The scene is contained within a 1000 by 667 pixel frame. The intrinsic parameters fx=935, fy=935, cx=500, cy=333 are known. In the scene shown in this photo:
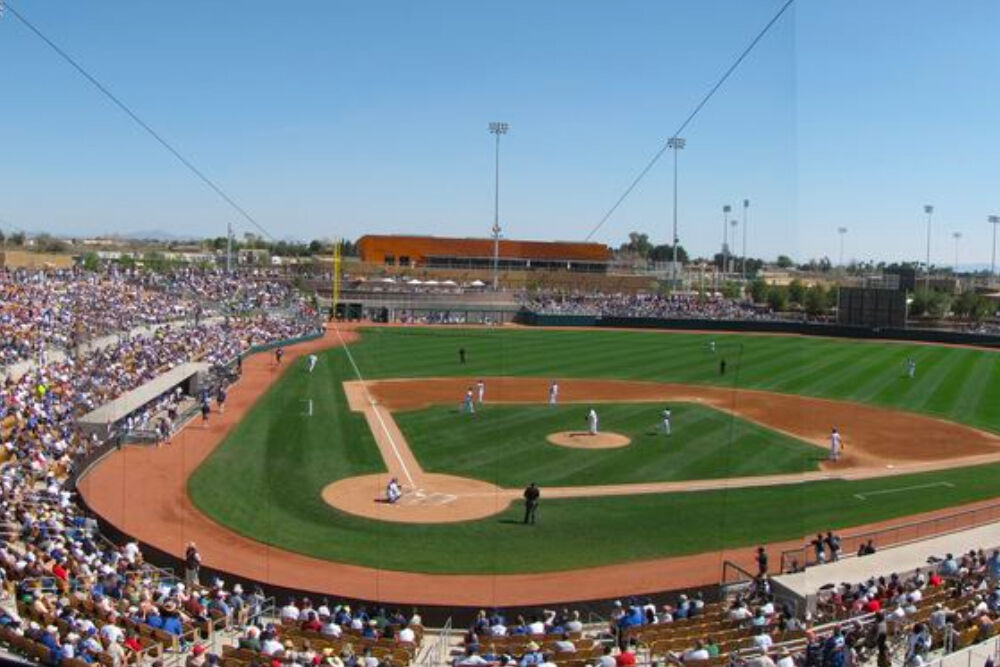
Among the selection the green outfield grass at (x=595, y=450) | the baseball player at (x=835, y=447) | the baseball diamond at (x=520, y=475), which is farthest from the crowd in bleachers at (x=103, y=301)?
the baseball player at (x=835, y=447)

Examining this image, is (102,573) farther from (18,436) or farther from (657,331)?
(657,331)

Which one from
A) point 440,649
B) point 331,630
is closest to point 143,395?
point 331,630

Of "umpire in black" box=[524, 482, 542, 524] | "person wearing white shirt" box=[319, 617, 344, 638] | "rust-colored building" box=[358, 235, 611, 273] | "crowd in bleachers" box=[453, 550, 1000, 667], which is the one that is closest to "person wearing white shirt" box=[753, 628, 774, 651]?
"crowd in bleachers" box=[453, 550, 1000, 667]

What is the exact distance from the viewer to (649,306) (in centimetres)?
7662

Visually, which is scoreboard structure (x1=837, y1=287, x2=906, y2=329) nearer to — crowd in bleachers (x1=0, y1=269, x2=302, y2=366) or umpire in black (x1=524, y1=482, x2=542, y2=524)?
crowd in bleachers (x1=0, y1=269, x2=302, y2=366)

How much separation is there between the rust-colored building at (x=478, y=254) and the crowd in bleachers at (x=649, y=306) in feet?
32.7

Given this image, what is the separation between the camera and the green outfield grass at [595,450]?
25.5 m

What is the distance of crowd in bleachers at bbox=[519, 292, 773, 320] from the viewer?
7262cm

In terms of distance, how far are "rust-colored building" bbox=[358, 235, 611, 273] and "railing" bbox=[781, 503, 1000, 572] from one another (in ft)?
208

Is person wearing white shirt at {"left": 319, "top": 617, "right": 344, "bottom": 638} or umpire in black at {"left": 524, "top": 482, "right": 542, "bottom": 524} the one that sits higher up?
umpire in black at {"left": 524, "top": 482, "right": 542, "bottom": 524}

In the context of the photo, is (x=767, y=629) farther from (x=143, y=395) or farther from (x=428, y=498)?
(x=143, y=395)

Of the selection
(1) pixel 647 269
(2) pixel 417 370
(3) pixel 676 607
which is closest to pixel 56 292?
(2) pixel 417 370

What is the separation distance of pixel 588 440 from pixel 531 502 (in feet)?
28.7

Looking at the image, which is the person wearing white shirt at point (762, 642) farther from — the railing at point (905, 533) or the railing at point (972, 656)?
the railing at point (905, 533)
